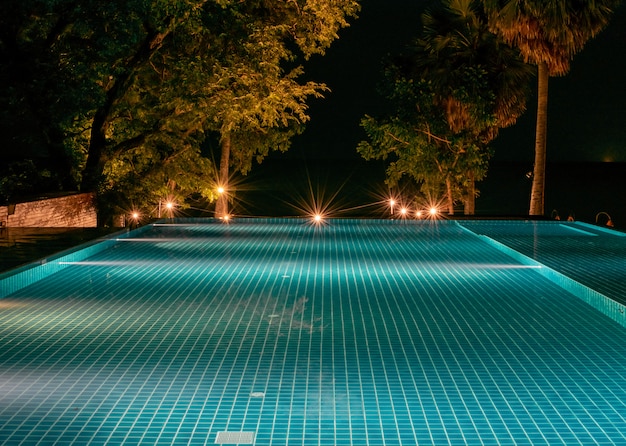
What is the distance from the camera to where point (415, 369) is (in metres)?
5.57

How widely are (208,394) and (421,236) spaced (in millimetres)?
9907

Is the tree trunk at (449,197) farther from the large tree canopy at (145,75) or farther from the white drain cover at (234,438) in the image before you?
the white drain cover at (234,438)

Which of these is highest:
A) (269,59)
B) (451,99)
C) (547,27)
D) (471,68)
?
(547,27)

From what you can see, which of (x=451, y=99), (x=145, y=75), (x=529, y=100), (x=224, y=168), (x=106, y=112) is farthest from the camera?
(x=224, y=168)

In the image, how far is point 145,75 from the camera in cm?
2059

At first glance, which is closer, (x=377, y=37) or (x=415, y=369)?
(x=415, y=369)

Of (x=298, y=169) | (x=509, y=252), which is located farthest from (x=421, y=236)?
(x=298, y=169)

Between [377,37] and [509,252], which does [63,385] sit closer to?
[509,252]

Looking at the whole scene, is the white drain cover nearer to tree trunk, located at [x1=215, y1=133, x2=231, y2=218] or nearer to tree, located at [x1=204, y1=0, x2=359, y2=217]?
tree, located at [x1=204, y1=0, x2=359, y2=217]

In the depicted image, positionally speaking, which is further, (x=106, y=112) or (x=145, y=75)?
(x=145, y=75)

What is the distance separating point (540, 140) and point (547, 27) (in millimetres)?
2925

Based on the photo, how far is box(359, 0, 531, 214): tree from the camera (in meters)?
23.4

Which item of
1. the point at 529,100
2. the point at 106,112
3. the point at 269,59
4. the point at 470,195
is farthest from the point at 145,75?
the point at 529,100

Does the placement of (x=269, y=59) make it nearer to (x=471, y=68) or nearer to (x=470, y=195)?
(x=471, y=68)
